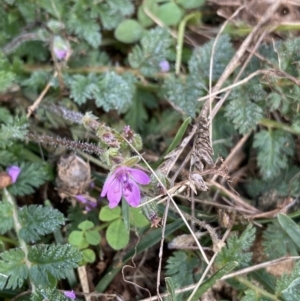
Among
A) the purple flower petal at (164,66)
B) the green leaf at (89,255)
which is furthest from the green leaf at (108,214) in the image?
the purple flower petal at (164,66)

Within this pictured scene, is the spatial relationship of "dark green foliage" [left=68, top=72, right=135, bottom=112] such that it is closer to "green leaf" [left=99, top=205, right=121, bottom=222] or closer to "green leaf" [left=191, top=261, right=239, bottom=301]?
"green leaf" [left=99, top=205, right=121, bottom=222]

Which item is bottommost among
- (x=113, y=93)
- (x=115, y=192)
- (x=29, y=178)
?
(x=29, y=178)

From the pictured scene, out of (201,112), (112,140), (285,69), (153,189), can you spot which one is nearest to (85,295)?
(153,189)

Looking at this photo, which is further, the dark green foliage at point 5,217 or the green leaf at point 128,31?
the green leaf at point 128,31

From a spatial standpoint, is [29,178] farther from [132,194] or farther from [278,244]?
[278,244]

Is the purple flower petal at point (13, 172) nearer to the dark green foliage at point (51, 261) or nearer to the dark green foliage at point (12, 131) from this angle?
the dark green foliage at point (12, 131)

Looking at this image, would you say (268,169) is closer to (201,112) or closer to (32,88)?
(201,112)

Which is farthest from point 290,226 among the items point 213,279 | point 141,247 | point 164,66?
point 164,66

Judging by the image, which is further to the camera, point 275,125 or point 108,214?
point 275,125
